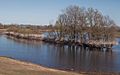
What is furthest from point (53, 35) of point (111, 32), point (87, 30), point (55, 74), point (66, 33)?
point (55, 74)

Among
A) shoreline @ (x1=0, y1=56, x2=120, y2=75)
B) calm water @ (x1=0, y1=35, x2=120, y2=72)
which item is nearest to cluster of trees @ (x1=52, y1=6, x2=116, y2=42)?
calm water @ (x1=0, y1=35, x2=120, y2=72)

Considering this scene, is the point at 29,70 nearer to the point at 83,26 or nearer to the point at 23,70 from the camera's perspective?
the point at 23,70

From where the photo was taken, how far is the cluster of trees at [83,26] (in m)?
107

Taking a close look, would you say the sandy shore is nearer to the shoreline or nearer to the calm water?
the shoreline

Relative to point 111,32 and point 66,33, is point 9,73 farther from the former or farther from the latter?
point 66,33

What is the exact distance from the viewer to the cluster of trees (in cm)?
10744

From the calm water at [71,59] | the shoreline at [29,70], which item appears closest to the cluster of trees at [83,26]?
the calm water at [71,59]

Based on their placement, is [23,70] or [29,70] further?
[29,70]

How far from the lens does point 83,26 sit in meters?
119

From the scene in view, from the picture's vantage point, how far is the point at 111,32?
104625 mm

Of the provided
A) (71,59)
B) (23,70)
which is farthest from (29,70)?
(71,59)

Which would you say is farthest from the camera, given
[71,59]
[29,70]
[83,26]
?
[83,26]

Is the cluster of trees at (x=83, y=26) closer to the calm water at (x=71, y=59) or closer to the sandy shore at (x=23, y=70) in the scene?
the calm water at (x=71, y=59)

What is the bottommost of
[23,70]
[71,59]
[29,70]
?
[71,59]
